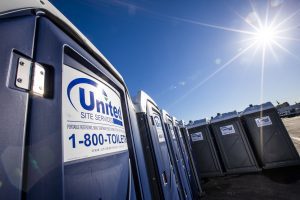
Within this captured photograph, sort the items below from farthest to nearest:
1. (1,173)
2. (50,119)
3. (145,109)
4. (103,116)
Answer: (145,109)
(103,116)
(50,119)
(1,173)

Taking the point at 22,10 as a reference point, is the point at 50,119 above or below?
below

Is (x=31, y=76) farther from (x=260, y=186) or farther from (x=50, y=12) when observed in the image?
(x=260, y=186)

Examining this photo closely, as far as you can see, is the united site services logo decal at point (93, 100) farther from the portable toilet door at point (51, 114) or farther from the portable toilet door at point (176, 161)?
the portable toilet door at point (176, 161)

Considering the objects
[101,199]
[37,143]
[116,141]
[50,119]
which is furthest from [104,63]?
[101,199]

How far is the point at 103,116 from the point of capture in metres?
1.16

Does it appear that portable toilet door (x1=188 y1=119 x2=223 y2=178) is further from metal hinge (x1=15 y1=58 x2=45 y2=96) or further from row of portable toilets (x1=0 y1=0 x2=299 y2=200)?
metal hinge (x1=15 y1=58 x2=45 y2=96)

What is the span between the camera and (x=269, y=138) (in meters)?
6.12

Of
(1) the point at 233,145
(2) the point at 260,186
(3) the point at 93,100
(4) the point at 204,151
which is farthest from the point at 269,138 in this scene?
(3) the point at 93,100

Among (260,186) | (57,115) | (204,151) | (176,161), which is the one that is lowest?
(260,186)

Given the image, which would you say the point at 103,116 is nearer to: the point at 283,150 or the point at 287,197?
the point at 287,197

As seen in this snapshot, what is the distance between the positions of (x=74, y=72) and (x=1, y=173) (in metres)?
0.63

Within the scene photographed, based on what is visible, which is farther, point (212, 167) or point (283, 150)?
point (212, 167)

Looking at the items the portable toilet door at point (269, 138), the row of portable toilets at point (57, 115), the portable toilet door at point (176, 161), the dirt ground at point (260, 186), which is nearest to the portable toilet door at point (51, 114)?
the row of portable toilets at point (57, 115)

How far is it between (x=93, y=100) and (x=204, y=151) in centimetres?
702
